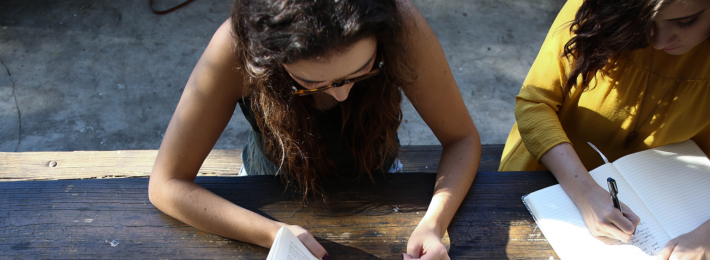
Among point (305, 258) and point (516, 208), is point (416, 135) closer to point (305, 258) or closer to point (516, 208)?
point (516, 208)

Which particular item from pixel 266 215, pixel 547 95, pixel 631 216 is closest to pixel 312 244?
pixel 266 215

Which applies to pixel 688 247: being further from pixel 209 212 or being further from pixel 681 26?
pixel 209 212

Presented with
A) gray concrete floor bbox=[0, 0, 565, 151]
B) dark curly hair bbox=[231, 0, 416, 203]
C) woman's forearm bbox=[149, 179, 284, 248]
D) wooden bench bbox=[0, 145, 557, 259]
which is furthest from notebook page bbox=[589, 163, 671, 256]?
gray concrete floor bbox=[0, 0, 565, 151]

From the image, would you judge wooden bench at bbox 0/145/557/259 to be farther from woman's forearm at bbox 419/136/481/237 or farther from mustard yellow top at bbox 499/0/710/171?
mustard yellow top at bbox 499/0/710/171

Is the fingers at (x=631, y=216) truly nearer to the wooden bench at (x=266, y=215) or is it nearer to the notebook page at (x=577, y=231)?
the notebook page at (x=577, y=231)

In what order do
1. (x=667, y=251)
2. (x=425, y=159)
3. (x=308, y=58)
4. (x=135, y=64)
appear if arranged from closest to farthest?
1. (x=308, y=58)
2. (x=667, y=251)
3. (x=425, y=159)
4. (x=135, y=64)

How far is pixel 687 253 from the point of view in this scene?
1.00 meters

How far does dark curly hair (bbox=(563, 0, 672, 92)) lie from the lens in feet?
3.50

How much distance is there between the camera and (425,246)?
1.03 meters

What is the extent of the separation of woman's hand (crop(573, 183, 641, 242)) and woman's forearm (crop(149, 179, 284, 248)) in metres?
0.78

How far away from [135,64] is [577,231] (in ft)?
10.3

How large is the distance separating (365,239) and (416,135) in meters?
1.82

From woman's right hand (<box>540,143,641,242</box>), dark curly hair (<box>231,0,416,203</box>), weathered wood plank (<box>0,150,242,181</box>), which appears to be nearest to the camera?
dark curly hair (<box>231,0,416,203</box>)

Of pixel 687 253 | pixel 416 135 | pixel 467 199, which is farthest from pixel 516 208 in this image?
pixel 416 135
